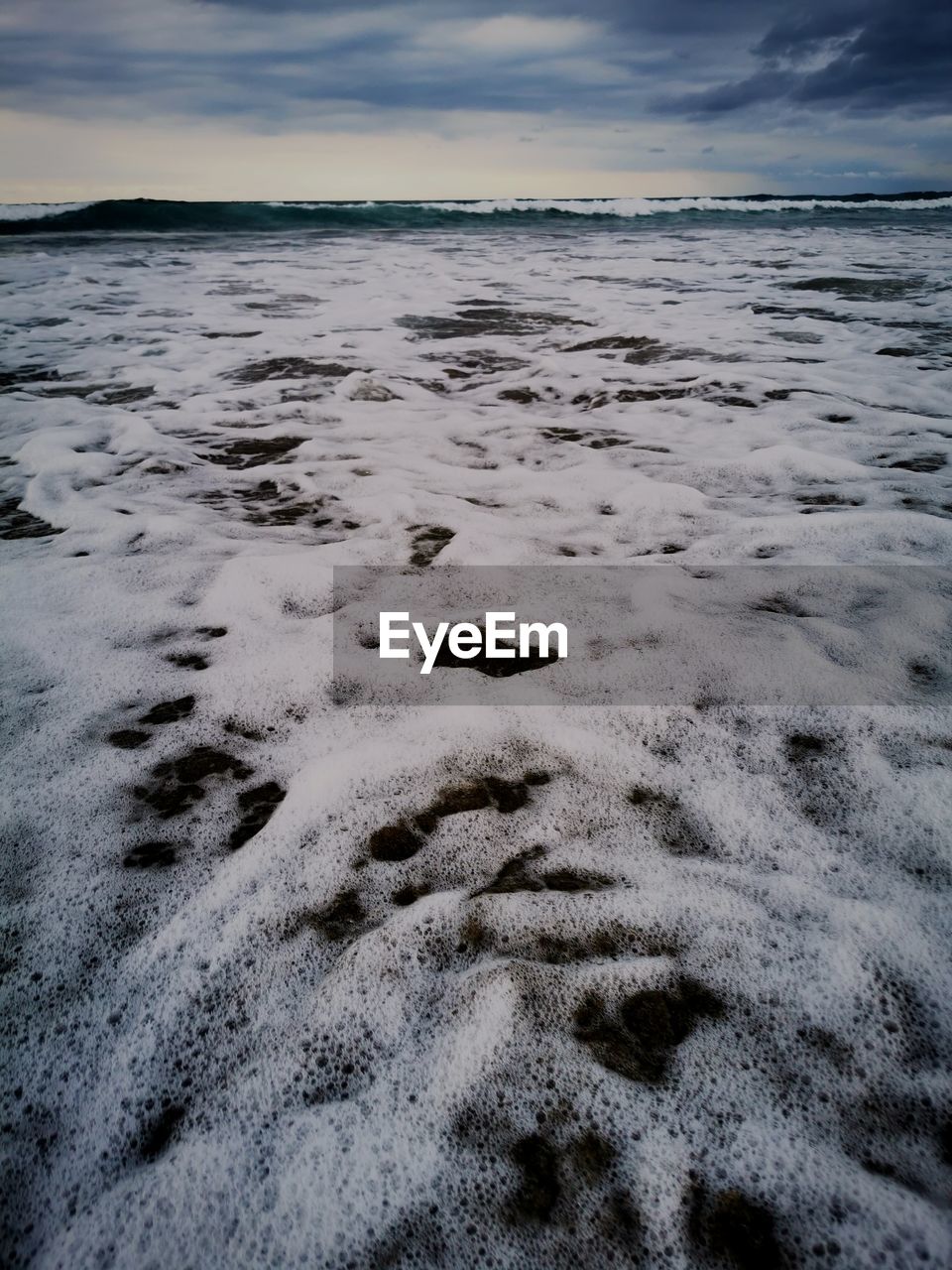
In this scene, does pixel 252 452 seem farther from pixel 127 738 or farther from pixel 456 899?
pixel 456 899

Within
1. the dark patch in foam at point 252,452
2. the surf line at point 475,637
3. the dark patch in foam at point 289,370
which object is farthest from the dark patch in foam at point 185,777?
the dark patch in foam at point 289,370

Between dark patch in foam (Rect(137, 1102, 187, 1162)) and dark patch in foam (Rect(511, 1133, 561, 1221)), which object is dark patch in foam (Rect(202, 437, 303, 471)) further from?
dark patch in foam (Rect(511, 1133, 561, 1221))

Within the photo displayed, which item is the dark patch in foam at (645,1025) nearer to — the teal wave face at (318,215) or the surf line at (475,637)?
the surf line at (475,637)

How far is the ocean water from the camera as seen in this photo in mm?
1028

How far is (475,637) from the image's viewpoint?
7.82 ft

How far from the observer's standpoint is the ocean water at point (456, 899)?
1028 millimetres

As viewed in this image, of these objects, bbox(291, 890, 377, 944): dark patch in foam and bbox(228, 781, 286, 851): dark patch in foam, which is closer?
bbox(291, 890, 377, 944): dark patch in foam

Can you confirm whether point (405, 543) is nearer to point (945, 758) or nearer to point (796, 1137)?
point (945, 758)

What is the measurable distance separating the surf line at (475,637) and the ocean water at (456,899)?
0.42ft

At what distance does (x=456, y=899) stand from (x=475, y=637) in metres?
1.06

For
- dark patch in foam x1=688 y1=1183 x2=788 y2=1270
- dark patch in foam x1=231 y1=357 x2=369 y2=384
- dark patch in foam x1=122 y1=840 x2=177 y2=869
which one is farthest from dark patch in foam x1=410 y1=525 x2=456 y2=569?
dark patch in foam x1=231 y1=357 x2=369 y2=384

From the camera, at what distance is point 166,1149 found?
1101 mm

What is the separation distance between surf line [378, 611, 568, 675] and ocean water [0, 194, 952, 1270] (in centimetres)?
13

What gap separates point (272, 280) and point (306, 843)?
11357 mm
